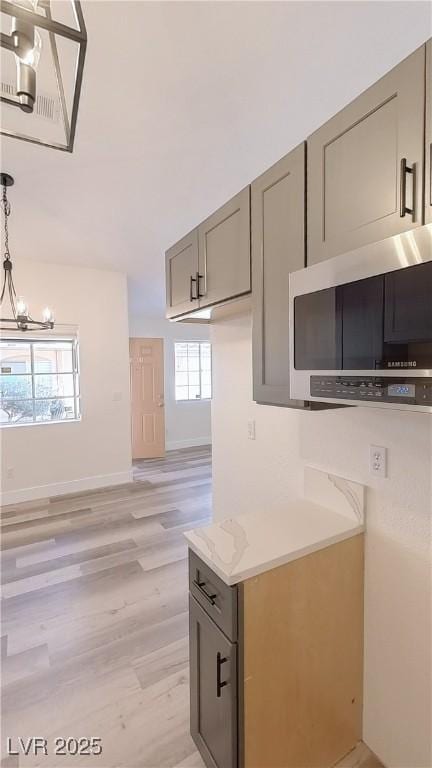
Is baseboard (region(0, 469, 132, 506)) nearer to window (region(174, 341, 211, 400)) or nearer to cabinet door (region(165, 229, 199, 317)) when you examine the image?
window (region(174, 341, 211, 400))

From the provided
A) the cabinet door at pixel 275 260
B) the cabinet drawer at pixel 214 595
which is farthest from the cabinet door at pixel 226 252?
the cabinet drawer at pixel 214 595

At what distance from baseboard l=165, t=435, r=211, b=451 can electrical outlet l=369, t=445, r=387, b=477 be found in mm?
5561

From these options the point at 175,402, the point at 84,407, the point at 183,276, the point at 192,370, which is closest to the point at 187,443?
the point at 175,402

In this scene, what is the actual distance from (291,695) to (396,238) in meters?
1.54

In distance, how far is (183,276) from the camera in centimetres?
209

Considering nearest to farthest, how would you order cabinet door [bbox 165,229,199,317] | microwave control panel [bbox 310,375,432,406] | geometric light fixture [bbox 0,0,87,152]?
geometric light fixture [bbox 0,0,87,152], microwave control panel [bbox 310,375,432,406], cabinet door [bbox 165,229,199,317]

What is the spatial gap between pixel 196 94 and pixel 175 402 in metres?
5.44

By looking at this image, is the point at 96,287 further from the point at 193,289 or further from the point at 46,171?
the point at 193,289

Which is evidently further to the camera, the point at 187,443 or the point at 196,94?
the point at 187,443

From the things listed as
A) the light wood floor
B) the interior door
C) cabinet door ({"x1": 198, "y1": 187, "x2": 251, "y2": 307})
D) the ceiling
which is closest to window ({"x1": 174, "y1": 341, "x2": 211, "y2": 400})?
the interior door

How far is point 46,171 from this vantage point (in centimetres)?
221

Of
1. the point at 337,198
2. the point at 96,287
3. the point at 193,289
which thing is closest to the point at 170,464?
the point at 96,287

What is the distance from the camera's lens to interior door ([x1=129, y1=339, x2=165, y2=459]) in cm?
618

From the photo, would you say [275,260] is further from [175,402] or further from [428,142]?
[175,402]
